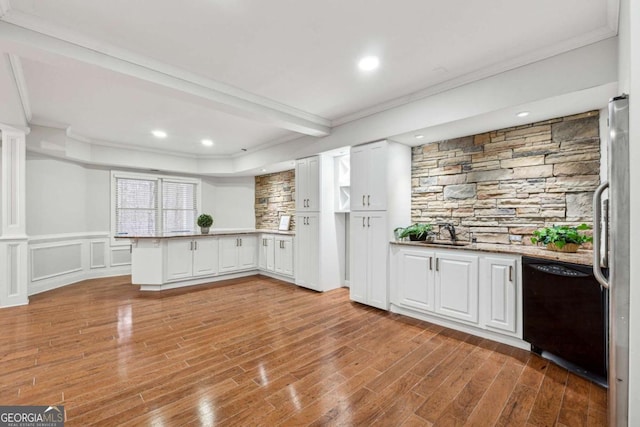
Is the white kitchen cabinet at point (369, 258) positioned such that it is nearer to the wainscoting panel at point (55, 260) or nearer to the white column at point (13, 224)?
Result: the white column at point (13, 224)

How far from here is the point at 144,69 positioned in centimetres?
269

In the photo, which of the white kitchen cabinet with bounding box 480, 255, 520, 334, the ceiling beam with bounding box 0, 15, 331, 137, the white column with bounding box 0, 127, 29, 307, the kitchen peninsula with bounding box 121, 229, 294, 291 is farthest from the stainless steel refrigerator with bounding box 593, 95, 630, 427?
the white column with bounding box 0, 127, 29, 307

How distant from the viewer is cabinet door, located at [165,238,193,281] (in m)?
5.14

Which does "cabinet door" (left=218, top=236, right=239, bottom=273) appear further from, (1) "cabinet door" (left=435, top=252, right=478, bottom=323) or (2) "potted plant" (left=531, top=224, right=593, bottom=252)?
(2) "potted plant" (left=531, top=224, right=593, bottom=252)

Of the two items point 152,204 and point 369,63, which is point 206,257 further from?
point 369,63

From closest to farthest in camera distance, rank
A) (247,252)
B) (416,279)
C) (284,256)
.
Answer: (416,279) → (284,256) → (247,252)

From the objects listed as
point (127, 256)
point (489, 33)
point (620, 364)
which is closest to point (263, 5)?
point (489, 33)

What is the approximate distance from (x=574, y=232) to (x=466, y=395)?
1.79 metres

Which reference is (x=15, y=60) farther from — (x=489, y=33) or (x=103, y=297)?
(x=489, y=33)

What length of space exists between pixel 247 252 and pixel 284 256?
97 centimetres

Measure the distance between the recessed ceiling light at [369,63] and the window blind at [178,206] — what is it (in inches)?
227

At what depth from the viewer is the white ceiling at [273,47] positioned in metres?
2.07

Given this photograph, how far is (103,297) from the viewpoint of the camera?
183 inches

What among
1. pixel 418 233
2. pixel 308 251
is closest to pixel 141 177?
pixel 308 251
